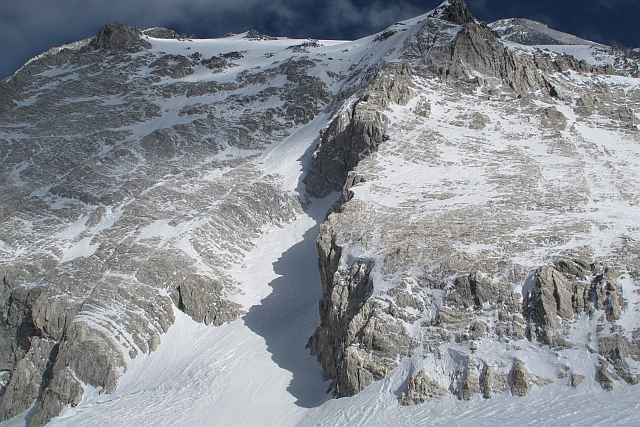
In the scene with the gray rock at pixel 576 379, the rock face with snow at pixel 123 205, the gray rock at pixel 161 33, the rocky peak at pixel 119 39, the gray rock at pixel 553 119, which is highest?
the gray rock at pixel 553 119

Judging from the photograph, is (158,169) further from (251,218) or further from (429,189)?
(429,189)

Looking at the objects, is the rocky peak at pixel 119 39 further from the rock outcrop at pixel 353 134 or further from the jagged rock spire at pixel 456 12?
the rock outcrop at pixel 353 134

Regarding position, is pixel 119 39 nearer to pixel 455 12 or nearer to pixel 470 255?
pixel 455 12

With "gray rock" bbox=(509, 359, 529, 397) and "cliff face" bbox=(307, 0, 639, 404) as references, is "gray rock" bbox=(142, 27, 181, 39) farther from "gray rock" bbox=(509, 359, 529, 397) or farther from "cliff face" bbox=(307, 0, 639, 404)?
"gray rock" bbox=(509, 359, 529, 397)

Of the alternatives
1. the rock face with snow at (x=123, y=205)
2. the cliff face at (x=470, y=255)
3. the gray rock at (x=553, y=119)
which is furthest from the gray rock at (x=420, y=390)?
the gray rock at (x=553, y=119)

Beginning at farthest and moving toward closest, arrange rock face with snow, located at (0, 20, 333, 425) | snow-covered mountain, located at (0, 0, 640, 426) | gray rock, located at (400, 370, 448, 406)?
rock face with snow, located at (0, 20, 333, 425), snow-covered mountain, located at (0, 0, 640, 426), gray rock, located at (400, 370, 448, 406)

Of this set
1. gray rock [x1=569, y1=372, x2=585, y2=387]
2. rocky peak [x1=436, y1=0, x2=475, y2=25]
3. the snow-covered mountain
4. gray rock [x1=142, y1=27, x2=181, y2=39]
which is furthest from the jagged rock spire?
gray rock [x1=569, y1=372, x2=585, y2=387]
